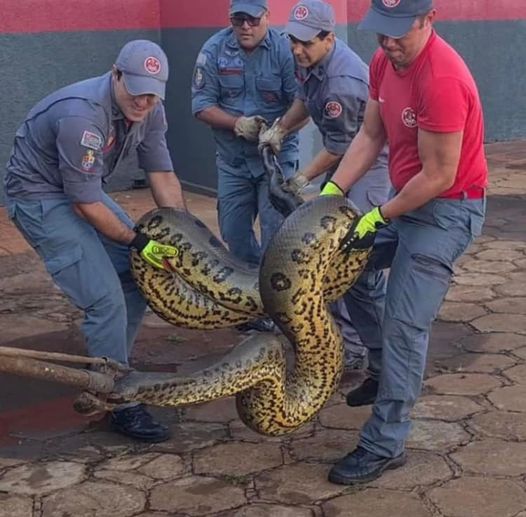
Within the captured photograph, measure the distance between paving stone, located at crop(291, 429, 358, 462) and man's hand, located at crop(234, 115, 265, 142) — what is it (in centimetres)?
190

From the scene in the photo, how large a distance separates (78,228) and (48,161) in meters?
0.34

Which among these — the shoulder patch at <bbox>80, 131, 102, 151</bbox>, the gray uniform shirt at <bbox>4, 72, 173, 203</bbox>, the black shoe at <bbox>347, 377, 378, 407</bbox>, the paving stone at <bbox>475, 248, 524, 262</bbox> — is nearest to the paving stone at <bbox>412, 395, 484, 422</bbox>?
the black shoe at <bbox>347, 377, 378, 407</bbox>

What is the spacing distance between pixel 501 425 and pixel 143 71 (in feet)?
7.73

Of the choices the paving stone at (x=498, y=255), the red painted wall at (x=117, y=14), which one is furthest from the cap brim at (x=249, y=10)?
the red painted wall at (x=117, y=14)

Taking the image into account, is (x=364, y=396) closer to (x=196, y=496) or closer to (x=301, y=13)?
(x=196, y=496)

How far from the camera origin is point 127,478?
4504 mm

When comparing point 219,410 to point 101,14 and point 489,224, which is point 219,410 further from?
point 101,14

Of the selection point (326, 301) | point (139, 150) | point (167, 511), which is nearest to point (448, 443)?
point (326, 301)

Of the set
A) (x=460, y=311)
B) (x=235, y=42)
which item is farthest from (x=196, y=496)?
(x=235, y=42)

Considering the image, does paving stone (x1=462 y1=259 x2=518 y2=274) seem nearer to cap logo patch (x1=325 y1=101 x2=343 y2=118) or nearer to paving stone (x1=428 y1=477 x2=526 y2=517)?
cap logo patch (x1=325 y1=101 x2=343 y2=118)

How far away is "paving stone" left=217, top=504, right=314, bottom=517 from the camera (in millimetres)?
4176

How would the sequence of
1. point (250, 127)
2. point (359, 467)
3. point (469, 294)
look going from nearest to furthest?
1. point (359, 467)
2. point (250, 127)
3. point (469, 294)

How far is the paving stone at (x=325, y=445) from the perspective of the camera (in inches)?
186

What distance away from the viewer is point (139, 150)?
17.5 ft
